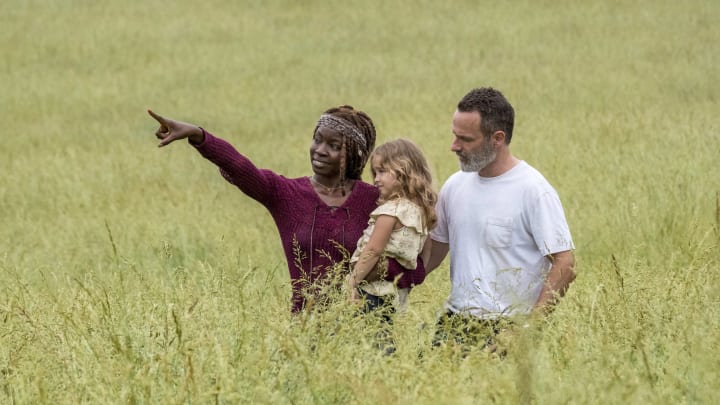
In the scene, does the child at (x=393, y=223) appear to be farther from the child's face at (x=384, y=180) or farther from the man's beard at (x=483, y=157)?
the man's beard at (x=483, y=157)

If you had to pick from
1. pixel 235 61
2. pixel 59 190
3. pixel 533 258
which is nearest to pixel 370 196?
pixel 533 258

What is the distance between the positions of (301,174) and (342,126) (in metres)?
6.60

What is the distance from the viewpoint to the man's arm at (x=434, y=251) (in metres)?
4.35

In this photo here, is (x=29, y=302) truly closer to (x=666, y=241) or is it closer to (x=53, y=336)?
(x=53, y=336)

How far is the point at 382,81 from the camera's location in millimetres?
16938

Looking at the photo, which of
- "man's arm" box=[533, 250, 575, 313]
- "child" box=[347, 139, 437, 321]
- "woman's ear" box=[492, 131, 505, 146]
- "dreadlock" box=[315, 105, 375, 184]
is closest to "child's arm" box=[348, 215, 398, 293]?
"child" box=[347, 139, 437, 321]

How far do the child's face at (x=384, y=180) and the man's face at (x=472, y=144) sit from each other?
27cm

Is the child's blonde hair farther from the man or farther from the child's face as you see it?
the man

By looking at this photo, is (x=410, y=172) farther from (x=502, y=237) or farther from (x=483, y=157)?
(x=502, y=237)

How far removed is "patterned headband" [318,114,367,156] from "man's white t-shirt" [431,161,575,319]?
1.54 feet

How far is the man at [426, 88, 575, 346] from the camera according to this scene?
396cm

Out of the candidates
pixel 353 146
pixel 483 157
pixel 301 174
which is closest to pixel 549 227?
pixel 483 157

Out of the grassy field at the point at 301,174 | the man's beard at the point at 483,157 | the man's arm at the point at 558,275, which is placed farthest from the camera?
the man's beard at the point at 483,157

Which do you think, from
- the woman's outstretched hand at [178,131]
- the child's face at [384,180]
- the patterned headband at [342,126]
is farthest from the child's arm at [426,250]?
the woman's outstretched hand at [178,131]
